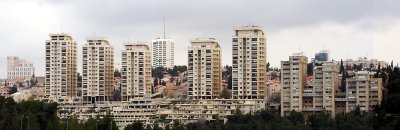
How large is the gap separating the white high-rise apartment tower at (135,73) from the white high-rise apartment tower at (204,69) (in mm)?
1323

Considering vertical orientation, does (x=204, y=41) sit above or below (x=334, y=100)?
above

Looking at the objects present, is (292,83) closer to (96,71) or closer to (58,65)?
(96,71)

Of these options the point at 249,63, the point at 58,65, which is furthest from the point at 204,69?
the point at 58,65

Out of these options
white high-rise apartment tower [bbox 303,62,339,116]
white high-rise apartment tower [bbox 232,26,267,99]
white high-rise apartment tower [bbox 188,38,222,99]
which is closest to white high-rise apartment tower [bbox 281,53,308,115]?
white high-rise apartment tower [bbox 303,62,339,116]

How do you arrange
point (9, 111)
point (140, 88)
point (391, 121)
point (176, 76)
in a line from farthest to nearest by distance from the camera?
1. point (176, 76)
2. point (140, 88)
3. point (9, 111)
4. point (391, 121)

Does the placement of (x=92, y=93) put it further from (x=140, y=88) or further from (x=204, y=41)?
(x=204, y=41)

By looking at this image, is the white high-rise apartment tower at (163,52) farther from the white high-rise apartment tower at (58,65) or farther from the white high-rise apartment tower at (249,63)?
the white high-rise apartment tower at (249,63)

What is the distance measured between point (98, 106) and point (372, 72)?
5.43 metres

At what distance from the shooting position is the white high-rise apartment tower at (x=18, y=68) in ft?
101

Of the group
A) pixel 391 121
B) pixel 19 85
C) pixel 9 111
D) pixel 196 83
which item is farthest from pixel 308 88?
pixel 19 85

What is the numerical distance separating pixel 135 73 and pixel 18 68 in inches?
546

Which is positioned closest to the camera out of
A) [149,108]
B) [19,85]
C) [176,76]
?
[149,108]

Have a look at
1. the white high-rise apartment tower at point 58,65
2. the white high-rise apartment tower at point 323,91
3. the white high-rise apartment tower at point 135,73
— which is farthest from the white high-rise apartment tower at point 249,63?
the white high-rise apartment tower at point 58,65

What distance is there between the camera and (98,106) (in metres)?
17.2
